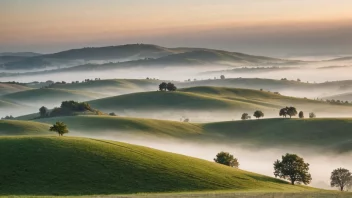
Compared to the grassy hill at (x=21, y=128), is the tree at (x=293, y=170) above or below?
below

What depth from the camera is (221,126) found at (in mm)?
184750

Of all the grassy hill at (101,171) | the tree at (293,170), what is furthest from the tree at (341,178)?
the grassy hill at (101,171)

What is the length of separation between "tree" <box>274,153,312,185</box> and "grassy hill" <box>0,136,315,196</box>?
9928 mm

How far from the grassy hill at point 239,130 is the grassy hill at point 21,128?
12036 mm

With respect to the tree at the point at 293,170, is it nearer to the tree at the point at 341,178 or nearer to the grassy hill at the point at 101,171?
the tree at the point at 341,178

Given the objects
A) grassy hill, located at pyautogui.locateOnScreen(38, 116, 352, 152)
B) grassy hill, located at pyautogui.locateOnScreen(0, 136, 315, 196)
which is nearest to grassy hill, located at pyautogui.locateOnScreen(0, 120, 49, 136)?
grassy hill, located at pyautogui.locateOnScreen(38, 116, 352, 152)

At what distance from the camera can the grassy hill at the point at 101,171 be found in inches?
2562

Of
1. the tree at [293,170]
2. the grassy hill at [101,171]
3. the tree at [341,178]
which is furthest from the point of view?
the tree at [341,178]

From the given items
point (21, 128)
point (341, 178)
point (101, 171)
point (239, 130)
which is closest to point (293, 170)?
point (341, 178)

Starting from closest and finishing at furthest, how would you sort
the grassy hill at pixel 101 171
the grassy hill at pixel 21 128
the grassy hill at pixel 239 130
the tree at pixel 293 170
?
1. the grassy hill at pixel 101 171
2. the tree at pixel 293 170
3. the grassy hill at pixel 21 128
4. the grassy hill at pixel 239 130

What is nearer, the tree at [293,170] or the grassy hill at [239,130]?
the tree at [293,170]

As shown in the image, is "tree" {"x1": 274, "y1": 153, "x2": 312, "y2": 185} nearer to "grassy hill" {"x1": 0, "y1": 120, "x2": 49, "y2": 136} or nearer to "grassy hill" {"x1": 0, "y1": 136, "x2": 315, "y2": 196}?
"grassy hill" {"x1": 0, "y1": 136, "x2": 315, "y2": 196}

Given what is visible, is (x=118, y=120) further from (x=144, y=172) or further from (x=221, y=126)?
(x=144, y=172)

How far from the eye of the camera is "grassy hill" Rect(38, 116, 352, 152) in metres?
160
